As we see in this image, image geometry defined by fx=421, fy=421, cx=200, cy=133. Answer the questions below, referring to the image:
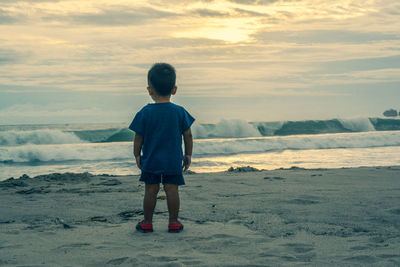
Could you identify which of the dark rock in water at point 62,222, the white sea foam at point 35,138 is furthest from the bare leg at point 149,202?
the white sea foam at point 35,138

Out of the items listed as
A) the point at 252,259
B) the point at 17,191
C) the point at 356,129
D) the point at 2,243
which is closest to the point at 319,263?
the point at 252,259

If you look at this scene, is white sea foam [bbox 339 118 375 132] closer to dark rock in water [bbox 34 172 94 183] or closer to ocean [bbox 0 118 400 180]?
ocean [bbox 0 118 400 180]

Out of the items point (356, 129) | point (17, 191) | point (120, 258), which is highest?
point (120, 258)

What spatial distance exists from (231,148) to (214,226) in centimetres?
1218

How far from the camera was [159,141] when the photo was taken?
329 centimetres

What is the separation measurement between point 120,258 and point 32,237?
867mm

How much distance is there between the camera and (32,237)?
3008 millimetres

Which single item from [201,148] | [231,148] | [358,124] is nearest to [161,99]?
[201,148]

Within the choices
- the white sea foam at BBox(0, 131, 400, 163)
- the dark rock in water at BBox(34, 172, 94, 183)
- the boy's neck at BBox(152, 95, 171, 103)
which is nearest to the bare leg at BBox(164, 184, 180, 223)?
the boy's neck at BBox(152, 95, 171, 103)

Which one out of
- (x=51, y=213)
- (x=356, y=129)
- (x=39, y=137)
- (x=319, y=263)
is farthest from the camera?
(x=356, y=129)

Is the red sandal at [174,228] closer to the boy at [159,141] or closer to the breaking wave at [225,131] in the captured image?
the boy at [159,141]

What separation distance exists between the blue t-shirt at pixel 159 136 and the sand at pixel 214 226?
1.66 feet

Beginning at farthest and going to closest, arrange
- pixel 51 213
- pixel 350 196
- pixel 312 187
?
pixel 312 187 → pixel 350 196 → pixel 51 213

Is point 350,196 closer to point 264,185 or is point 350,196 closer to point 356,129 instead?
point 264,185
